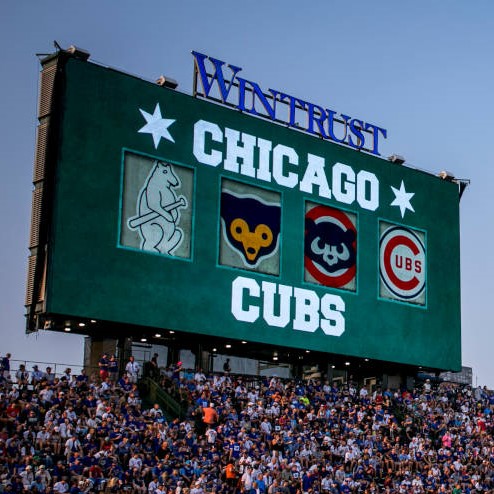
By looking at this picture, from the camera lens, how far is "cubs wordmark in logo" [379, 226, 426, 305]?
4688 cm

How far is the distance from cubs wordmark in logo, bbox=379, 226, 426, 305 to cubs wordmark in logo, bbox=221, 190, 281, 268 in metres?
5.70

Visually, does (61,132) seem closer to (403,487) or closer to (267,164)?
(267,164)

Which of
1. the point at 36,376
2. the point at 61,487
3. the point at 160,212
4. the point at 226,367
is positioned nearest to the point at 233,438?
the point at 36,376

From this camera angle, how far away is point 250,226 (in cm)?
4256

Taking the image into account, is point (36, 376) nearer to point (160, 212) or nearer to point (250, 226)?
point (160, 212)

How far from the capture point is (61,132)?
38.1 metres

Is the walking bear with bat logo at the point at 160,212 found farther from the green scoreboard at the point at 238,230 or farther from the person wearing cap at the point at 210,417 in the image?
the person wearing cap at the point at 210,417

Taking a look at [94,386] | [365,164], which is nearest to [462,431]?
[365,164]

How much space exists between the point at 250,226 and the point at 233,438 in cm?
873

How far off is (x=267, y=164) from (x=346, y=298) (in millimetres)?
5919

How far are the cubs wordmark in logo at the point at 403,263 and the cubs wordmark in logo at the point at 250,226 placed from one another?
570cm

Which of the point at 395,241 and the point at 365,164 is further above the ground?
the point at 365,164

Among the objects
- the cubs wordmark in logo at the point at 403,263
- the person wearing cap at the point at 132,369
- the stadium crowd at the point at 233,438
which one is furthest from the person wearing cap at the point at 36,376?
the cubs wordmark in logo at the point at 403,263

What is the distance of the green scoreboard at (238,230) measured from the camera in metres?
38.3
